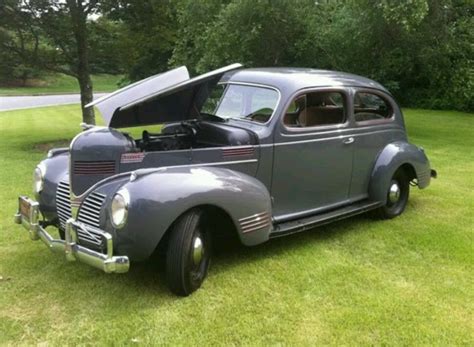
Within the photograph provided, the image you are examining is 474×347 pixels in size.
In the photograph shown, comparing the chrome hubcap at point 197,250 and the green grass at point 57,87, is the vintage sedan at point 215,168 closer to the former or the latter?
the chrome hubcap at point 197,250

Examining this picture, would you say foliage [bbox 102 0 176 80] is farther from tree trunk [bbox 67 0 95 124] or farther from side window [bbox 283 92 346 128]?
side window [bbox 283 92 346 128]

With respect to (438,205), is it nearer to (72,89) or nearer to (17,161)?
(17,161)

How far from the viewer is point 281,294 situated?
12.8 ft

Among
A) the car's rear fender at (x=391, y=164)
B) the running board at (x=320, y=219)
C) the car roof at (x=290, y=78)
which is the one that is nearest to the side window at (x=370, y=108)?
the car roof at (x=290, y=78)

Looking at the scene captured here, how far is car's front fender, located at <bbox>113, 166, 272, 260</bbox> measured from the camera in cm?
353

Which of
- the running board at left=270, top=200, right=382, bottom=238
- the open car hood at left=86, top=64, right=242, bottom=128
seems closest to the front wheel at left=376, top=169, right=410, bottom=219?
the running board at left=270, top=200, right=382, bottom=238

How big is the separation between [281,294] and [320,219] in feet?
4.12

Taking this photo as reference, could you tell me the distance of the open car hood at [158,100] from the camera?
427 centimetres

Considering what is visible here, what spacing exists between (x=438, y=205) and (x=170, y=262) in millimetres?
4245

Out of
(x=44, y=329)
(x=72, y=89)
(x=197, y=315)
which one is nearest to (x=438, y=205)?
(x=197, y=315)

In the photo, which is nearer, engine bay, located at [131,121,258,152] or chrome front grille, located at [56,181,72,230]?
chrome front grille, located at [56,181,72,230]

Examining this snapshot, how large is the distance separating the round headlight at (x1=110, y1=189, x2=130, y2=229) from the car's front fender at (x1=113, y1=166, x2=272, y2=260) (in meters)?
0.03

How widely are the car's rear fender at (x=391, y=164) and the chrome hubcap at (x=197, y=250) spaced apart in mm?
2537

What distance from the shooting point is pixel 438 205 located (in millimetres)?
6523
